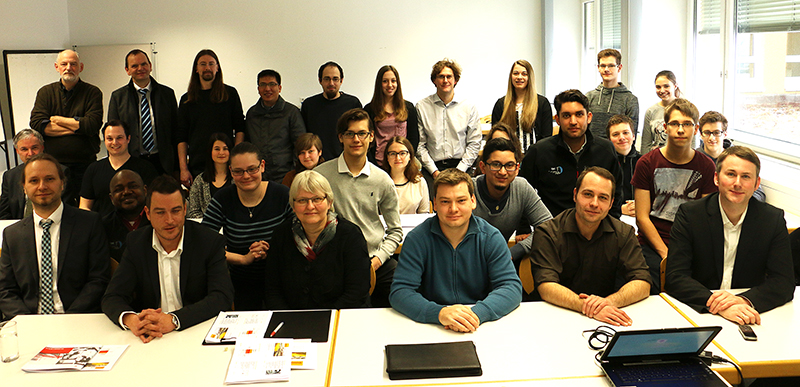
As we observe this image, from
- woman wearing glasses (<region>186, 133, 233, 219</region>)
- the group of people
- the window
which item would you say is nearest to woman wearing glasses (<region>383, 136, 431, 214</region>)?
the group of people

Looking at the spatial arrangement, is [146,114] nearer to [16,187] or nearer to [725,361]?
[16,187]

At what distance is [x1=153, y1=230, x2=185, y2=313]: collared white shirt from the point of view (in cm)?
283

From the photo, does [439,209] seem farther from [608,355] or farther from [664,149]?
[664,149]

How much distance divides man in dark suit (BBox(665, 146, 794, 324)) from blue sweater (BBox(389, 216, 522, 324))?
2.67ft

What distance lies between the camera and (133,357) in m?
2.30

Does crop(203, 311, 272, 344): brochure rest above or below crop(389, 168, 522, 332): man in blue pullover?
below

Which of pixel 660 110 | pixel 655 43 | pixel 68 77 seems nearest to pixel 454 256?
pixel 660 110

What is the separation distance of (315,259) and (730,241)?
1.96 metres

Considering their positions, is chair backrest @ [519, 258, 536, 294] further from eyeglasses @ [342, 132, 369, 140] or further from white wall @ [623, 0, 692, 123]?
white wall @ [623, 0, 692, 123]

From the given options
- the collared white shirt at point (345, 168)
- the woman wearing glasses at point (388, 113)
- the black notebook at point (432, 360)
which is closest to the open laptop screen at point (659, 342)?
the black notebook at point (432, 360)

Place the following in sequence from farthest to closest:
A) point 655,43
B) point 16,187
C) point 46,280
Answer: point 655,43 → point 16,187 → point 46,280

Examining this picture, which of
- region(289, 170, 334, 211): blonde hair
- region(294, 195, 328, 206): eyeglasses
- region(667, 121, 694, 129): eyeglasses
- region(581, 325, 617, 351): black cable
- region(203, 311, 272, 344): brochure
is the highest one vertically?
region(667, 121, 694, 129): eyeglasses

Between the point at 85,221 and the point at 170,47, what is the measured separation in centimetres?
572

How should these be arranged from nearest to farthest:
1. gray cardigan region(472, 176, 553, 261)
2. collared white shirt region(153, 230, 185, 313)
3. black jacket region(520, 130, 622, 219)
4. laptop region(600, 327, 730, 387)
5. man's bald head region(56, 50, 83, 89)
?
laptop region(600, 327, 730, 387)
collared white shirt region(153, 230, 185, 313)
gray cardigan region(472, 176, 553, 261)
black jacket region(520, 130, 622, 219)
man's bald head region(56, 50, 83, 89)
